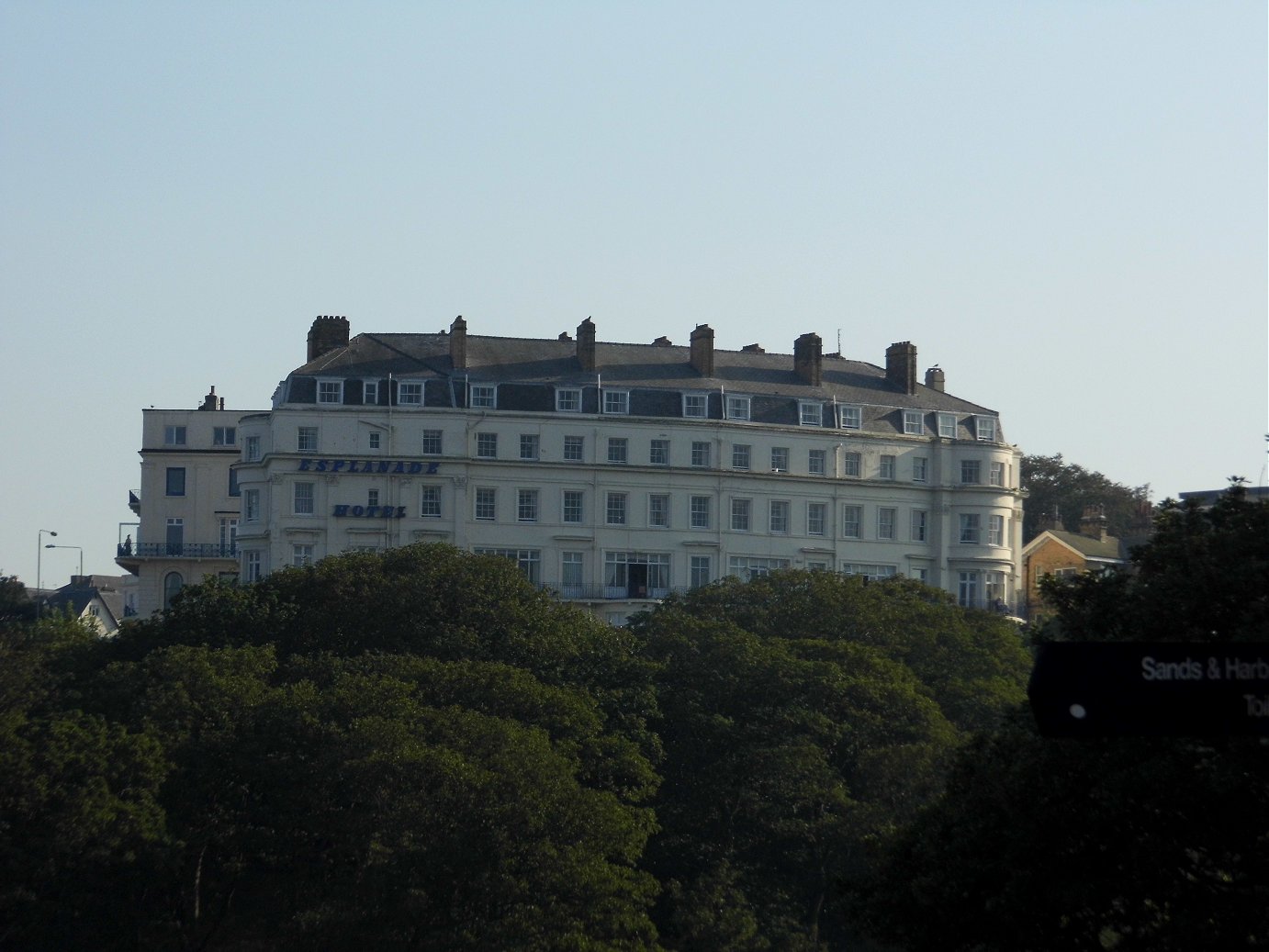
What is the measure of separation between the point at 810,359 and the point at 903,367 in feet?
23.2

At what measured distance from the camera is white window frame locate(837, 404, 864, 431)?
115 metres

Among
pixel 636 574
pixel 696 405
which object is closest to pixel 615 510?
pixel 636 574

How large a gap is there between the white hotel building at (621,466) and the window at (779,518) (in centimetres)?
12

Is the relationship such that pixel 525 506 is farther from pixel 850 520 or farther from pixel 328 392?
pixel 850 520

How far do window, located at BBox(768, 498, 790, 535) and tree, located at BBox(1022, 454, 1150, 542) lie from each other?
3486 centimetres

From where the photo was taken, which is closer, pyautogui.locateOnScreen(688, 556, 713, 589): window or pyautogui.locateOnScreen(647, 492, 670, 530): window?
pyautogui.locateOnScreen(688, 556, 713, 589): window

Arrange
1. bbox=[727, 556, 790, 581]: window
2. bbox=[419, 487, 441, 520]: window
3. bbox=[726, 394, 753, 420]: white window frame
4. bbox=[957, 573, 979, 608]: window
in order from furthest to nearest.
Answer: bbox=[957, 573, 979, 608]: window → bbox=[726, 394, 753, 420]: white window frame → bbox=[727, 556, 790, 581]: window → bbox=[419, 487, 441, 520]: window

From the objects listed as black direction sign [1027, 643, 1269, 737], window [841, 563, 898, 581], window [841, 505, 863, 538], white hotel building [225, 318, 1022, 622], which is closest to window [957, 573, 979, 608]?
white hotel building [225, 318, 1022, 622]

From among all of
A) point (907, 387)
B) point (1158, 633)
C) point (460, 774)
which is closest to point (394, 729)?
point (460, 774)

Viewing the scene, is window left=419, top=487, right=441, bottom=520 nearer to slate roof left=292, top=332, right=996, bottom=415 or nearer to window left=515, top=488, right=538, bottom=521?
window left=515, top=488, right=538, bottom=521

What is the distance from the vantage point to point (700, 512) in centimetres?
11162

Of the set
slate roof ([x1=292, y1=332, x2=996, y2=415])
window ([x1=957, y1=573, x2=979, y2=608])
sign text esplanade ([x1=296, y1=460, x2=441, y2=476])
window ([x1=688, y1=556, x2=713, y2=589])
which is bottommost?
window ([x1=957, y1=573, x2=979, y2=608])

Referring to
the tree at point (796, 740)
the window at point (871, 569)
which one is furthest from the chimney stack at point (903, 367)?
the tree at point (796, 740)

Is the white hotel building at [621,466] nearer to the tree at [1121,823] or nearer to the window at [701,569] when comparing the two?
the window at [701,569]
